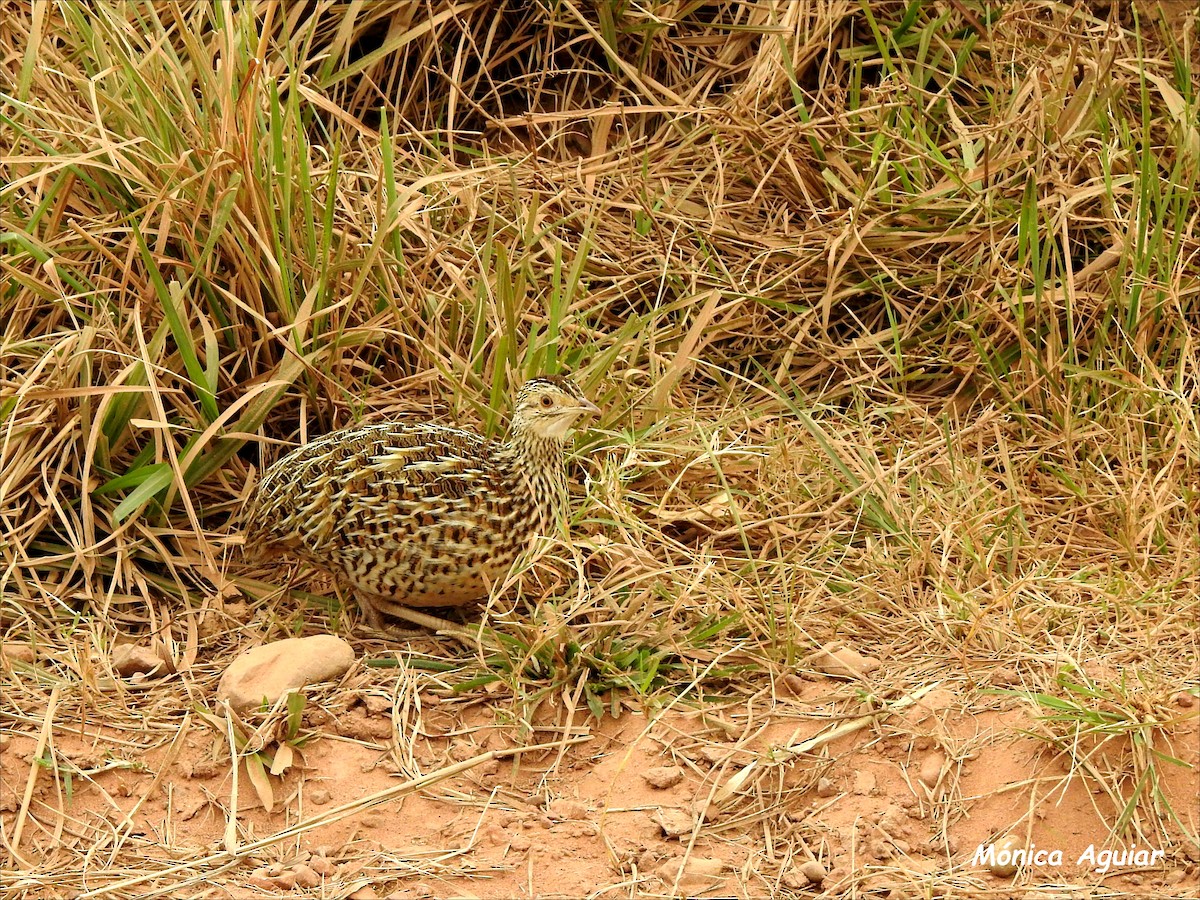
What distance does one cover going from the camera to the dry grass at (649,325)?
4.64 meters

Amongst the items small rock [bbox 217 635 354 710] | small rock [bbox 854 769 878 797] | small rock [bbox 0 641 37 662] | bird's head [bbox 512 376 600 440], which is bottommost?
small rock [bbox 854 769 878 797]

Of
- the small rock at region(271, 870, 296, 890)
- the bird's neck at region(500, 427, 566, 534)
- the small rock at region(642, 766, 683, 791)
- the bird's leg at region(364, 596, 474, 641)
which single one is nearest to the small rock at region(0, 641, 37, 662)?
the bird's leg at region(364, 596, 474, 641)

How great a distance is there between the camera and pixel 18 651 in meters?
4.66

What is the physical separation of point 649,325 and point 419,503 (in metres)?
1.41

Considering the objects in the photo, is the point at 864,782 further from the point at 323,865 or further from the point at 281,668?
the point at 281,668

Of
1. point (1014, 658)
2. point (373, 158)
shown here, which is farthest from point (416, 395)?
point (1014, 658)

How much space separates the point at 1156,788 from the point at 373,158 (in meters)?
3.71

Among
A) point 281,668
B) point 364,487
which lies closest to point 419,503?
point 364,487

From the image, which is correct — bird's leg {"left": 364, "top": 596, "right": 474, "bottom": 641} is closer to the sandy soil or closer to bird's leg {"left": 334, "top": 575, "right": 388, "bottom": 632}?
bird's leg {"left": 334, "top": 575, "right": 388, "bottom": 632}

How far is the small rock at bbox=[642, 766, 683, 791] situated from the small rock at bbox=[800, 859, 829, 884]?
1.52 ft

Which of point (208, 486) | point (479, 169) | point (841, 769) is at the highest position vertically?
point (479, 169)

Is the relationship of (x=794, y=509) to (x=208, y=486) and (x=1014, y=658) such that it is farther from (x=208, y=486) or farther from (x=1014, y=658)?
(x=208, y=486)

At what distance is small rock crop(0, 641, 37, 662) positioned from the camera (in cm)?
462

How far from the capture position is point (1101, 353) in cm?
557
